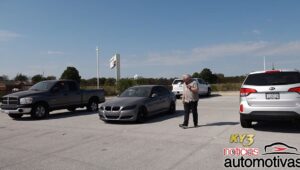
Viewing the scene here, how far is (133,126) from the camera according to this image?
1062 cm

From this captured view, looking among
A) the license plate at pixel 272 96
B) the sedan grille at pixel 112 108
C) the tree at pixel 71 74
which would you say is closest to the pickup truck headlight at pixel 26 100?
the sedan grille at pixel 112 108

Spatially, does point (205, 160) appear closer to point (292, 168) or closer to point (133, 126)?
point (292, 168)

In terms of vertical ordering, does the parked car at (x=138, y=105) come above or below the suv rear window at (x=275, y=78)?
below

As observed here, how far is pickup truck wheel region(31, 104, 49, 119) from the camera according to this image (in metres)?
13.7

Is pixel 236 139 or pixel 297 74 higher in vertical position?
pixel 297 74

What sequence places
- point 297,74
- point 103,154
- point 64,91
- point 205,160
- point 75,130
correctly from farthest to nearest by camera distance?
point 64,91, point 75,130, point 297,74, point 103,154, point 205,160

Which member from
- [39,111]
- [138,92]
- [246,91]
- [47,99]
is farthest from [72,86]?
[246,91]

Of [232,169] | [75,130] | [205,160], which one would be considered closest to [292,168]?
[232,169]

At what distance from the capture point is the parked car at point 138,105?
36.4 feet

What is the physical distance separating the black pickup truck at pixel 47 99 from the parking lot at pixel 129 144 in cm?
266

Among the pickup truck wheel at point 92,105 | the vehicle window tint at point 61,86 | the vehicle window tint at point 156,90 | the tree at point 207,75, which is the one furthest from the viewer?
the tree at point 207,75

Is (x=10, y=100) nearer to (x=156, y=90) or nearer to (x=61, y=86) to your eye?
(x=61, y=86)

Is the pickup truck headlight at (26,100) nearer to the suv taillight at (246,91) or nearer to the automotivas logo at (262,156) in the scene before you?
the suv taillight at (246,91)

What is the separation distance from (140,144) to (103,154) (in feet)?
3.86
